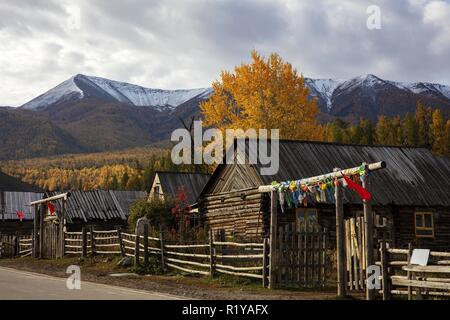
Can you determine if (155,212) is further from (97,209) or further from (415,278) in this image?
(415,278)

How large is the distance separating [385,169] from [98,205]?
26966 millimetres

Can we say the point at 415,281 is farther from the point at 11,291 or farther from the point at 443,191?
the point at 443,191

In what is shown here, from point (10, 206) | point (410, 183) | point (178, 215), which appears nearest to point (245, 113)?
point (178, 215)

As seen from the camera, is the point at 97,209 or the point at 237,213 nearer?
the point at 237,213

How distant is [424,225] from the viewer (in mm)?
31562

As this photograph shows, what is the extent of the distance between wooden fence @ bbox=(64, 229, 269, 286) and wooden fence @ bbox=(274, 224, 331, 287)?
52 centimetres

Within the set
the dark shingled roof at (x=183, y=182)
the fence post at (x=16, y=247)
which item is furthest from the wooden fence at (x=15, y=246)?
the dark shingled roof at (x=183, y=182)

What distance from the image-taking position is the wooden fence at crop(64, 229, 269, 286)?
66.1ft

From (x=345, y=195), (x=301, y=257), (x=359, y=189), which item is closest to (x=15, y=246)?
(x=345, y=195)

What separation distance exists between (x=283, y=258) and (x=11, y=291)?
26.2ft

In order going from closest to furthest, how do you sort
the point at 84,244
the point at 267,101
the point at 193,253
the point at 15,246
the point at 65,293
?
the point at 65,293 → the point at 193,253 → the point at 84,244 → the point at 15,246 → the point at 267,101

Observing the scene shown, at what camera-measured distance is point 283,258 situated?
60.7ft

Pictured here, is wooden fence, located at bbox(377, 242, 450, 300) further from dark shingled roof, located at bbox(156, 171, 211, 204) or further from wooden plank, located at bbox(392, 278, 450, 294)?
dark shingled roof, located at bbox(156, 171, 211, 204)

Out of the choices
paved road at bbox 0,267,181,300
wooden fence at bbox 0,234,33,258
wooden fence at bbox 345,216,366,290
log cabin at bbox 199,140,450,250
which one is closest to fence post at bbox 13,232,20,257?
wooden fence at bbox 0,234,33,258
